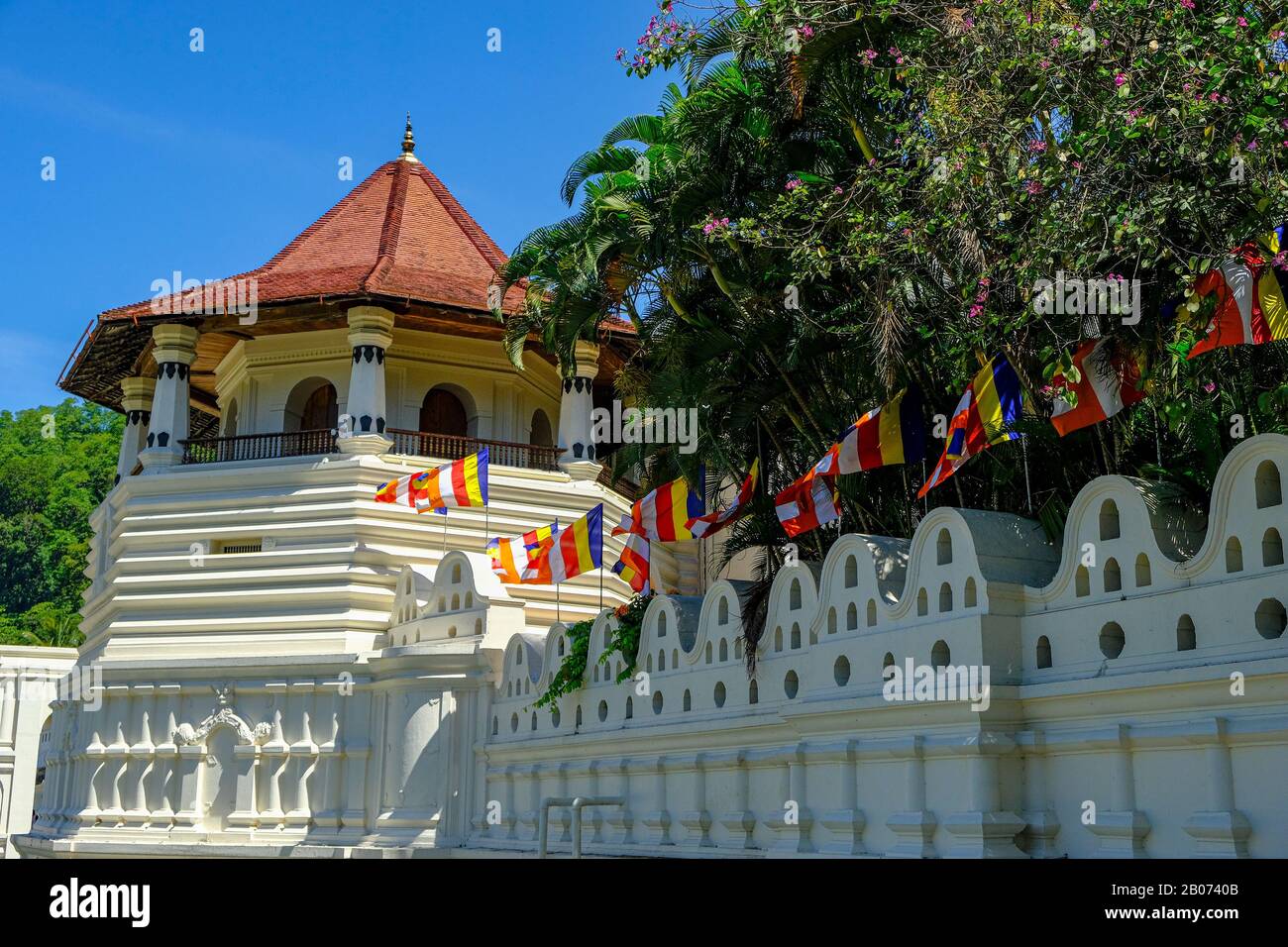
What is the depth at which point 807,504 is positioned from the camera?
13.1 metres

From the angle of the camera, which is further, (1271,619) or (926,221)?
(926,221)

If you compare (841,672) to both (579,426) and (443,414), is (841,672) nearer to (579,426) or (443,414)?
(579,426)

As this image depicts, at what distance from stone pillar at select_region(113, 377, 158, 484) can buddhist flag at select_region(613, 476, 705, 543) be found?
14.2 m

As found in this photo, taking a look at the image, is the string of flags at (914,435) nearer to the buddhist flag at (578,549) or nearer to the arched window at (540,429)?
the buddhist flag at (578,549)

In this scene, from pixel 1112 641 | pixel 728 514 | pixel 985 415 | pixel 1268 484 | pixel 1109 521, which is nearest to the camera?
pixel 1268 484

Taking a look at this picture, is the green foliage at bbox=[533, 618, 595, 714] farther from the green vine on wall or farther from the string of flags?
the string of flags

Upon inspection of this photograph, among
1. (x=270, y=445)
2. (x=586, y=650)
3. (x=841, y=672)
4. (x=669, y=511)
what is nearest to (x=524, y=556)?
(x=586, y=650)

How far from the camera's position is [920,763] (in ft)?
33.4

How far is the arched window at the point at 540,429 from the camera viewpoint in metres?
26.5

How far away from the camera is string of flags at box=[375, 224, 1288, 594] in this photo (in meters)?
9.20

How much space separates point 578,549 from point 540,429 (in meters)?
9.96

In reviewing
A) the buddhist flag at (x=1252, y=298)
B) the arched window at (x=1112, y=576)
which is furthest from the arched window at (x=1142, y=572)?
the buddhist flag at (x=1252, y=298)

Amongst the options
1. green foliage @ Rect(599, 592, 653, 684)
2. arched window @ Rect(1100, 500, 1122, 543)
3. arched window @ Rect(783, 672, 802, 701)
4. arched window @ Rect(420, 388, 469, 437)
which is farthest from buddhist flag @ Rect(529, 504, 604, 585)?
arched window @ Rect(420, 388, 469, 437)

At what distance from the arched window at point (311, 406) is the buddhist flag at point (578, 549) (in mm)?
8609
